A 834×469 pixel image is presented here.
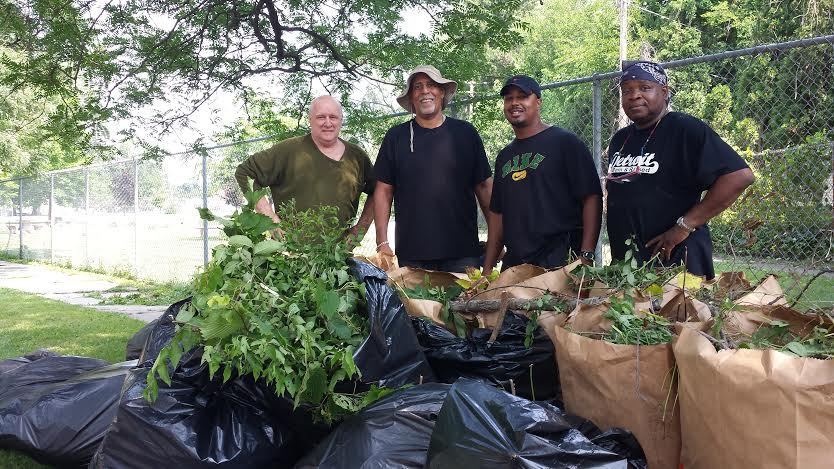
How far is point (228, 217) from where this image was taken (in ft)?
7.55

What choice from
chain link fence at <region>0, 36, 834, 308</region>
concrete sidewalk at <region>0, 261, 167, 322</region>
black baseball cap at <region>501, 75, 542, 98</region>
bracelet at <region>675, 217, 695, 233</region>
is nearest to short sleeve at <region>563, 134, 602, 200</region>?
black baseball cap at <region>501, 75, 542, 98</region>

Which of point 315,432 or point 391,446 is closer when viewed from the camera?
point 391,446

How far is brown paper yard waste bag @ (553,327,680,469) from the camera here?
1896mm

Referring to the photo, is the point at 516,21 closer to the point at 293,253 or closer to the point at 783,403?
the point at 293,253

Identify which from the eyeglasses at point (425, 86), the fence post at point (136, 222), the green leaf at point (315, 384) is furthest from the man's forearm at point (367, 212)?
the fence post at point (136, 222)

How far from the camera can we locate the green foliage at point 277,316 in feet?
6.33

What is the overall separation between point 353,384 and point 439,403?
0.32 m

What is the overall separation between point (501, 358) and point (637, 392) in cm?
50

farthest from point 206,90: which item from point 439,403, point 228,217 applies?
point 439,403

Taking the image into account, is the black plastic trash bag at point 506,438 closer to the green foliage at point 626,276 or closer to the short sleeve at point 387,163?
the green foliage at point 626,276

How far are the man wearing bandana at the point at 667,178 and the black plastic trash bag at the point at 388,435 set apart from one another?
143cm

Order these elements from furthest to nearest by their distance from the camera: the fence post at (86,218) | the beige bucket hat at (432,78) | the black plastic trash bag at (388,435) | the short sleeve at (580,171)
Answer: the fence post at (86,218)
the beige bucket hat at (432,78)
the short sleeve at (580,171)
the black plastic trash bag at (388,435)

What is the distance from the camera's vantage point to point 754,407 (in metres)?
1.55

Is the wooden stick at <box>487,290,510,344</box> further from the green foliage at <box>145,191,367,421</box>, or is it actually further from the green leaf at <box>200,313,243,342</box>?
the green leaf at <box>200,313,243,342</box>
